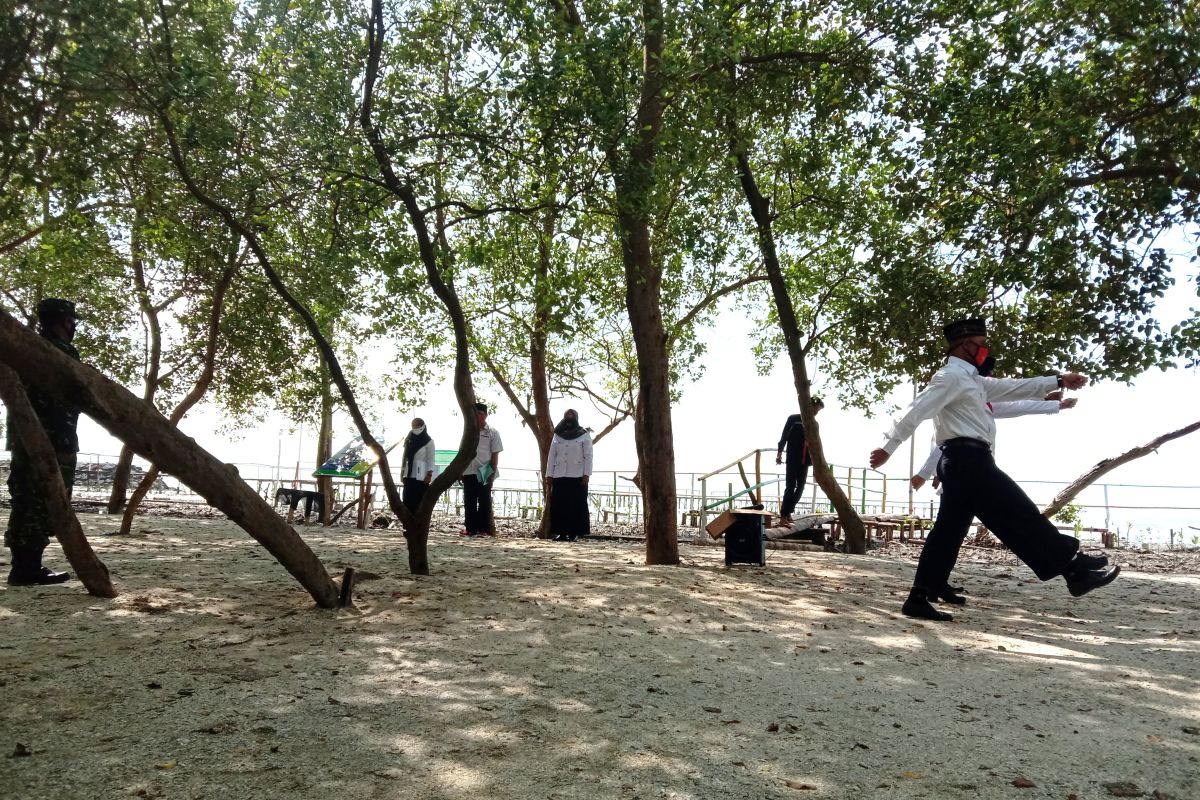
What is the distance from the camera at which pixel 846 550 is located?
42.6ft

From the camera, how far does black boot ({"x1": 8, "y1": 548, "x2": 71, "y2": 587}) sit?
21.0 feet

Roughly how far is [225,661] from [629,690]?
6.55 feet

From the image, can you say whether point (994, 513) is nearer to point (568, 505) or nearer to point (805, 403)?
point (805, 403)

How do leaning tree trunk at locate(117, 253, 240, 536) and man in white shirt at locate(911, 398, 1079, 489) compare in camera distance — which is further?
leaning tree trunk at locate(117, 253, 240, 536)

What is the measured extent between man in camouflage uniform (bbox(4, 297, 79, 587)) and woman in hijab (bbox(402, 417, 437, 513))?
24.7 feet

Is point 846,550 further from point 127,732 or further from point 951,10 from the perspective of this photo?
point 127,732

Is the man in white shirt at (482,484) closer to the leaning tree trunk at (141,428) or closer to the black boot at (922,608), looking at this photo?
the black boot at (922,608)

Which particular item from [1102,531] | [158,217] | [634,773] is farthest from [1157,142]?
[1102,531]

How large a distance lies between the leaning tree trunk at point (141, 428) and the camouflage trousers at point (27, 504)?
178 cm

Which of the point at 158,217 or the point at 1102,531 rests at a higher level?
the point at 158,217

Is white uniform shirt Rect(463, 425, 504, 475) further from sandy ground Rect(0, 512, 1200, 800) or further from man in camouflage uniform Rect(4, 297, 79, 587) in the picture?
man in camouflage uniform Rect(4, 297, 79, 587)

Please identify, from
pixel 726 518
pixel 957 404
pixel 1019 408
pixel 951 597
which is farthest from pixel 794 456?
pixel 957 404

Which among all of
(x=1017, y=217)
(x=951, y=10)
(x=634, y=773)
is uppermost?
(x=951, y=10)

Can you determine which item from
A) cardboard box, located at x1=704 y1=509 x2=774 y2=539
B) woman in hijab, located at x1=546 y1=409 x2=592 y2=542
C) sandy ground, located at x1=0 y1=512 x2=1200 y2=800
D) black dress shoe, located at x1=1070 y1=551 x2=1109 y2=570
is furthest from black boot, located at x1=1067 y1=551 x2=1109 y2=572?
woman in hijab, located at x1=546 y1=409 x2=592 y2=542
